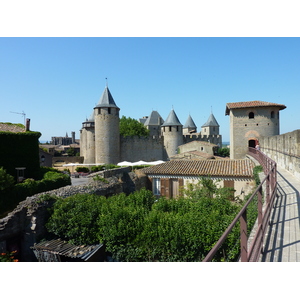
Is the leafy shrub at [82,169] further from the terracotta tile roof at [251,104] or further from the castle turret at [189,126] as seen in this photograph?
the castle turret at [189,126]

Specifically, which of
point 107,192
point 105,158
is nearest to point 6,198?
point 107,192

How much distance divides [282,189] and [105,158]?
28.3m

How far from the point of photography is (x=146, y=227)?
798 centimetres

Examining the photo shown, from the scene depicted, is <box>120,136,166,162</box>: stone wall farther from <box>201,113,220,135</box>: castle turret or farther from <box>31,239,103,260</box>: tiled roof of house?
<box>31,239,103,260</box>: tiled roof of house

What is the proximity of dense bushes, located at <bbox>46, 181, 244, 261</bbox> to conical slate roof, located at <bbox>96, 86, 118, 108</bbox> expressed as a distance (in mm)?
23400

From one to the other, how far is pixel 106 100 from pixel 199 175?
21.1 metres

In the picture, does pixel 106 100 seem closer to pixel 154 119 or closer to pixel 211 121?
pixel 154 119

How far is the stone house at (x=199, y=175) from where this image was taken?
15.0 m

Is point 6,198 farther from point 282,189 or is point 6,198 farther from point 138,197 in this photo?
point 282,189

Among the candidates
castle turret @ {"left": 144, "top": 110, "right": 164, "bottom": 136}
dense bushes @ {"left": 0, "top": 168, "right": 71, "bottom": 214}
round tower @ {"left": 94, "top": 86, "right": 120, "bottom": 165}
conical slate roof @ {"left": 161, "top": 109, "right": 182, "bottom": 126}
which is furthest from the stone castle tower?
castle turret @ {"left": 144, "top": 110, "right": 164, "bottom": 136}

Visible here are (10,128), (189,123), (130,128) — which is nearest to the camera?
(10,128)

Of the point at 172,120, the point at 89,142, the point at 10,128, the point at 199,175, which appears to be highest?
the point at 172,120

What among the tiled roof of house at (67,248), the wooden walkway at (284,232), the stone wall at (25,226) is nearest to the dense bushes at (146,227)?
the tiled roof of house at (67,248)

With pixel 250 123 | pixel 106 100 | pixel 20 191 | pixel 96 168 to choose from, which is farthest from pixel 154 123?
pixel 20 191
